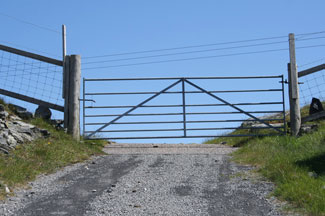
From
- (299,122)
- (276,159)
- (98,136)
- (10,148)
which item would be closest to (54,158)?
(10,148)

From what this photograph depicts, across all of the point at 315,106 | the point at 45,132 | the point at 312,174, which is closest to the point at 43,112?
the point at 45,132

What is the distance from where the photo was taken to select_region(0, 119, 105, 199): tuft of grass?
754 centimetres

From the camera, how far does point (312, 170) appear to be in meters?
7.33

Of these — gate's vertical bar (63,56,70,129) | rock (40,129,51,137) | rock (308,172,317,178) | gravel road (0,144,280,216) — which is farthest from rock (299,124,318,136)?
rock (40,129,51,137)

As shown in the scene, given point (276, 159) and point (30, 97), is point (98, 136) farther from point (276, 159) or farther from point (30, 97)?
point (276, 159)

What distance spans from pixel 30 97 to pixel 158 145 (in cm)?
400

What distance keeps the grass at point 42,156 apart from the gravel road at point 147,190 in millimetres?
288

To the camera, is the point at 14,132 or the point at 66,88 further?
the point at 66,88

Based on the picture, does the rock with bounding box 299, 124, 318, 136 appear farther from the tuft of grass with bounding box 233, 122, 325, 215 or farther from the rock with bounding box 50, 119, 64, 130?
the rock with bounding box 50, 119, 64, 130

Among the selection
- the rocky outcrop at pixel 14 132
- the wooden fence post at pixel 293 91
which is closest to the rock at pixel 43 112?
the rocky outcrop at pixel 14 132

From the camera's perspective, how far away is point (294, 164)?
7.54 metres

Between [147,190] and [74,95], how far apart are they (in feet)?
18.6

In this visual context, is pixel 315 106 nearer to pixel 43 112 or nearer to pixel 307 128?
pixel 307 128

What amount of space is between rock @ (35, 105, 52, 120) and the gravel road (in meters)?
2.61
